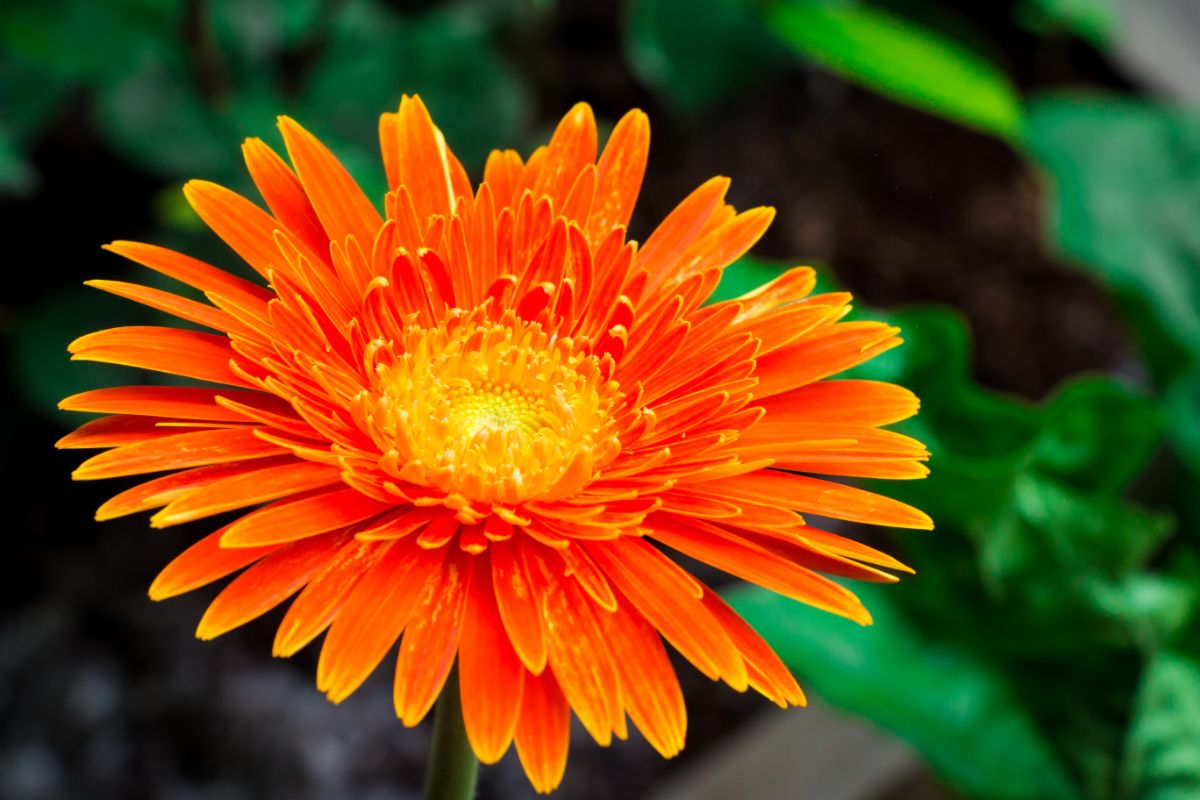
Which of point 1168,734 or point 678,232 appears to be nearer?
point 678,232

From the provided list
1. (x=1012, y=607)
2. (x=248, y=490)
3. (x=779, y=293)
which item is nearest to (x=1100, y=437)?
(x=1012, y=607)

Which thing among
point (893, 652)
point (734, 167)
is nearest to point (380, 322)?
point (893, 652)

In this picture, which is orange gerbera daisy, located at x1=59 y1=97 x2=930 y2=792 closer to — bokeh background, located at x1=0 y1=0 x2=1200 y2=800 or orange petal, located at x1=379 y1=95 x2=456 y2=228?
orange petal, located at x1=379 y1=95 x2=456 y2=228

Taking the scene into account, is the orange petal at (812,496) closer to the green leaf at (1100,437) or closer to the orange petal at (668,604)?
the orange petal at (668,604)

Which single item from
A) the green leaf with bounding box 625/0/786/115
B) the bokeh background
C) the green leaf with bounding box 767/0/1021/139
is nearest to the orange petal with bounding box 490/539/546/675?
the bokeh background

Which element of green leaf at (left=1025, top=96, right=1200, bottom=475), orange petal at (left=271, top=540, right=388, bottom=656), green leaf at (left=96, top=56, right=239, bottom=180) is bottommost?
green leaf at (left=1025, top=96, right=1200, bottom=475)

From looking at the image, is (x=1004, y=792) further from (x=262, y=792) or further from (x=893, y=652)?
(x=262, y=792)

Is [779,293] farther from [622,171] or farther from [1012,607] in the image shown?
[1012,607]
